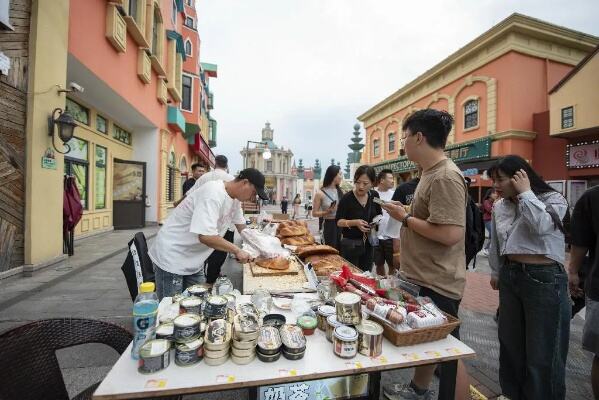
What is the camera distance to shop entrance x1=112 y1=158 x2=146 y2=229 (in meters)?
10.7

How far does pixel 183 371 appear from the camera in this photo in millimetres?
1288

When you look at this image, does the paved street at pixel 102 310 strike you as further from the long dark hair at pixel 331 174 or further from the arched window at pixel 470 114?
the arched window at pixel 470 114

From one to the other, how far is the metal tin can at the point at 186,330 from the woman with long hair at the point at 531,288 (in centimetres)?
222

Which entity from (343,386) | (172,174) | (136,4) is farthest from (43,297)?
(172,174)

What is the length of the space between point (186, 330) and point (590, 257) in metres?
2.94

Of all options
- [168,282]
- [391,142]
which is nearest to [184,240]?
[168,282]

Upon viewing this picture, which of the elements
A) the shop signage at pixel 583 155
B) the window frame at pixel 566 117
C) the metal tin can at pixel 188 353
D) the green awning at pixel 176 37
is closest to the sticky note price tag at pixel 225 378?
the metal tin can at pixel 188 353

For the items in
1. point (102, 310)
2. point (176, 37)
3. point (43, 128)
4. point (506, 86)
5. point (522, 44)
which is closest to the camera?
point (102, 310)

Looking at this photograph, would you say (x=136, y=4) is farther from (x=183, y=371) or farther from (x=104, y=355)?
(x=183, y=371)

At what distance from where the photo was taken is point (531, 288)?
2021 millimetres

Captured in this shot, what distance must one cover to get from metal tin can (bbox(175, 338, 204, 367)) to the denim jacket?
2233 mm

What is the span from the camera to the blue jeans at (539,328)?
1.96 m

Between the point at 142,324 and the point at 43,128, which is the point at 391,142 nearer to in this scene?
the point at 43,128

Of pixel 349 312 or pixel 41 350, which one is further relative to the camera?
pixel 349 312
